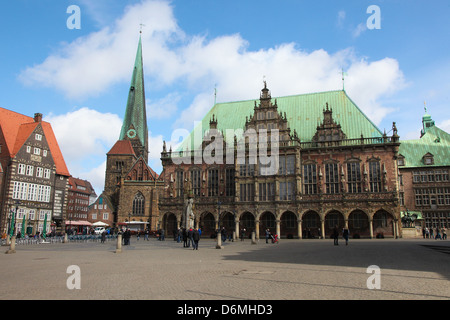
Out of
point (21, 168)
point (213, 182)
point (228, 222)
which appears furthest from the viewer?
point (213, 182)

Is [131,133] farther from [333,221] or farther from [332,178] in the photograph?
[333,221]

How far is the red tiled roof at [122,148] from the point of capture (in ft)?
270

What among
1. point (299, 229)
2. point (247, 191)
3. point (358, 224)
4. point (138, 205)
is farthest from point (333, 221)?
point (138, 205)

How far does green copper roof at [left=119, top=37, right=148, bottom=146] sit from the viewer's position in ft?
298

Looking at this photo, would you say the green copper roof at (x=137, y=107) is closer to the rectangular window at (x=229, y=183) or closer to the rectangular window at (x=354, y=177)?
the rectangular window at (x=229, y=183)

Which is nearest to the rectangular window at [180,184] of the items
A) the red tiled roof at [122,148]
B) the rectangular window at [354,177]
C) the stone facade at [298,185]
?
the stone facade at [298,185]

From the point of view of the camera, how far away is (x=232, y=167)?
4875 cm

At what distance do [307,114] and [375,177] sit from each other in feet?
42.0

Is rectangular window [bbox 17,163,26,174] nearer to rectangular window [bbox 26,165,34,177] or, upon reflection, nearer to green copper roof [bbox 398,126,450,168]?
rectangular window [bbox 26,165,34,177]

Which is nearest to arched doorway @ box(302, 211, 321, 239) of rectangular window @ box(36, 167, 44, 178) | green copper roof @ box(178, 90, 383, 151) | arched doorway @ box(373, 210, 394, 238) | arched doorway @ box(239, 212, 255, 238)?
arched doorway @ box(373, 210, 394, 238)

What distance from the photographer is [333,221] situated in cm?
4366
